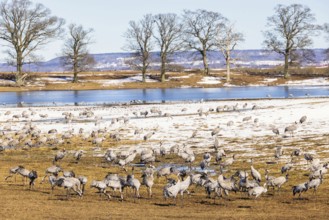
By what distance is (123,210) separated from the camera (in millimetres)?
16656

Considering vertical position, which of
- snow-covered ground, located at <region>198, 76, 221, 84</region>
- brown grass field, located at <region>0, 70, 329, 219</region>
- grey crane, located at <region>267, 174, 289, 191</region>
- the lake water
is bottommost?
the lake water

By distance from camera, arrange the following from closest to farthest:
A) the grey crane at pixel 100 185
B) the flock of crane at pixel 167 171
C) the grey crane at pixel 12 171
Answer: the flock of crane at pixel 167 171 < the grey crane at pixel 100 185 < the grey crane at pixel 12 171

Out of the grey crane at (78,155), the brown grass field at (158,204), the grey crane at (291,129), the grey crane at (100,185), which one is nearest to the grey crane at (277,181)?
the brown grass field at (158,204)

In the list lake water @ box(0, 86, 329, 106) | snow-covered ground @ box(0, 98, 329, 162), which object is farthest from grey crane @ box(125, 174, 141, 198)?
lake water @ box(0, 86, 329, 106)

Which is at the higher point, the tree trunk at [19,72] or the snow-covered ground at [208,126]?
the tree trunk at [19,72]

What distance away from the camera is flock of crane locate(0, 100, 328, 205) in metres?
18.0

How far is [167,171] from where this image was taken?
69.7 ft

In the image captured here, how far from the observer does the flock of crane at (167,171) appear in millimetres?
18006

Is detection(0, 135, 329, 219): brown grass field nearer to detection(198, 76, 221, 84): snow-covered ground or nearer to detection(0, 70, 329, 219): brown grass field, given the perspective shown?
detection(0, 70, 329, 219): brown grass field

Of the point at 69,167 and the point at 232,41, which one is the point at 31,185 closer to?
the point at 69,167

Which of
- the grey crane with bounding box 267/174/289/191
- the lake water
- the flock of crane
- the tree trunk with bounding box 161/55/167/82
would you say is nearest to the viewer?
the flock of crane

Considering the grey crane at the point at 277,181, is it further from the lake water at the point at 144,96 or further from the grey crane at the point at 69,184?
the lake water at the point at 144,96

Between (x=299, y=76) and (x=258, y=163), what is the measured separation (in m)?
77.8

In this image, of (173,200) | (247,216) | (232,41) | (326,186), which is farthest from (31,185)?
(232,41)
